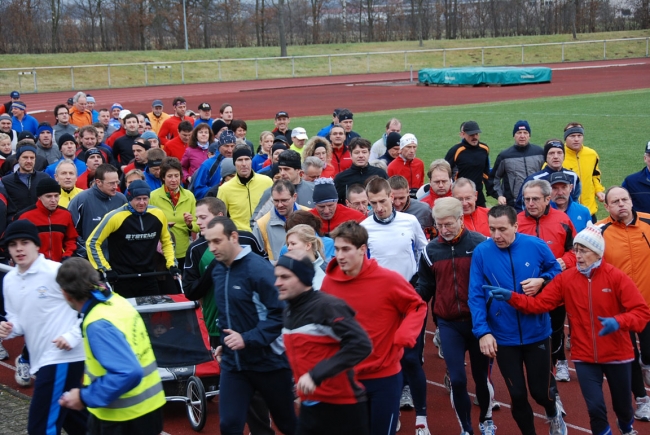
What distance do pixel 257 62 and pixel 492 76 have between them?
20.0 m

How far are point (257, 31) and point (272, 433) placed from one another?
76094 mm

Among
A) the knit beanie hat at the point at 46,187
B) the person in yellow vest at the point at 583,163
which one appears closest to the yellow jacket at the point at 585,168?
the person in yellow vest at the point at 583,163

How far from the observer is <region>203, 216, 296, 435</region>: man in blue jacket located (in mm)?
5789

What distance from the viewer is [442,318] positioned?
22.6ft

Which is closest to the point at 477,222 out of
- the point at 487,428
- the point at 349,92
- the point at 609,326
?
the point at 487,428

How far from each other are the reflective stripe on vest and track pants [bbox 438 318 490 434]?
2.60m

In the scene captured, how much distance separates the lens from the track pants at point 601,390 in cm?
625

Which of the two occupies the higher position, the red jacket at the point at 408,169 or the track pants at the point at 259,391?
the red jacket at the point at 408,169

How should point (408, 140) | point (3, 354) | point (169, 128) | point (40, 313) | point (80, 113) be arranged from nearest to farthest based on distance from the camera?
point (40, 313), point (3, 354), point (408, 140), point (169, 128), point (80, 113)

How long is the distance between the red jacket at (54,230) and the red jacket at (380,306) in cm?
439

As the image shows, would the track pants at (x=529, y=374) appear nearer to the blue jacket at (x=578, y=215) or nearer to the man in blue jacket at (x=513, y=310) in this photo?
the man in blue jacket at (x=513, y=310)

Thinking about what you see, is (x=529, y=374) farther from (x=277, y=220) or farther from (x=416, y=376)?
(x=277, y=220)

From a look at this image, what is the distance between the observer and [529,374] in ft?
21.5

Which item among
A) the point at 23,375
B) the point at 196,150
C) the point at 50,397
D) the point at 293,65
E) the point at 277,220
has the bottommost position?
the point at 23,375
